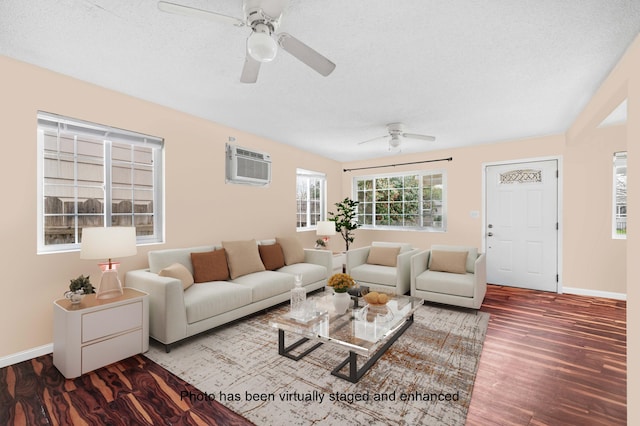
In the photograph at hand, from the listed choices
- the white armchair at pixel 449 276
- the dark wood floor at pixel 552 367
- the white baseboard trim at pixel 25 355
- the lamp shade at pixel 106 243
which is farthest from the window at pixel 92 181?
the dark wood floor at pixel 552 367

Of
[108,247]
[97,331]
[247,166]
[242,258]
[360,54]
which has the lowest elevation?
[97,331]

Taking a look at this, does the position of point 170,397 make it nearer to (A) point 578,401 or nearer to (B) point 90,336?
(B) point 90,336

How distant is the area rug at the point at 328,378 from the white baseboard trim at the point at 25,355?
908mm

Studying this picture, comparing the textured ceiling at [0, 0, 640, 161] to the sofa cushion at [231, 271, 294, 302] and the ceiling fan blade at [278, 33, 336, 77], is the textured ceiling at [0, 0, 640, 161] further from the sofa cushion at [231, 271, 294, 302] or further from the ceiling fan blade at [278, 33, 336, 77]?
the sofa cushion at [231, 271, 294, 302]

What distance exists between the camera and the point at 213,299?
279 centimetres

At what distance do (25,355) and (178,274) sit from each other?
132cm

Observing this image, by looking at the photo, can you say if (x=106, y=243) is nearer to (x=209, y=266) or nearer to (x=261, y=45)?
(x=209, y=266)

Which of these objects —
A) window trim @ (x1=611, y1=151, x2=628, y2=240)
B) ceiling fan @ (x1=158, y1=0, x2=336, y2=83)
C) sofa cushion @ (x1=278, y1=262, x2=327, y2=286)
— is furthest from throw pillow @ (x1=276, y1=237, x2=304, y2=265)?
window trim @ (x1=611, y1=151, x2=628, y2=240)

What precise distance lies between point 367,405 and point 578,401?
4.66 ft

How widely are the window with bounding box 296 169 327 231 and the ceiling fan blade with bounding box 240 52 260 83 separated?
343 cm

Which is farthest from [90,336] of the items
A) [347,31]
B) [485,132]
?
[485,132]

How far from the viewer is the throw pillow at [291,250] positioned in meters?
4.28

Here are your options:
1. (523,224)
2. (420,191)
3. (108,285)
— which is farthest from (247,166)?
(523,224)

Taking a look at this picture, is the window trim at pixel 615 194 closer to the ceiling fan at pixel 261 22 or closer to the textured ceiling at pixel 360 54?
the textured ceiling at pixel 360 54
